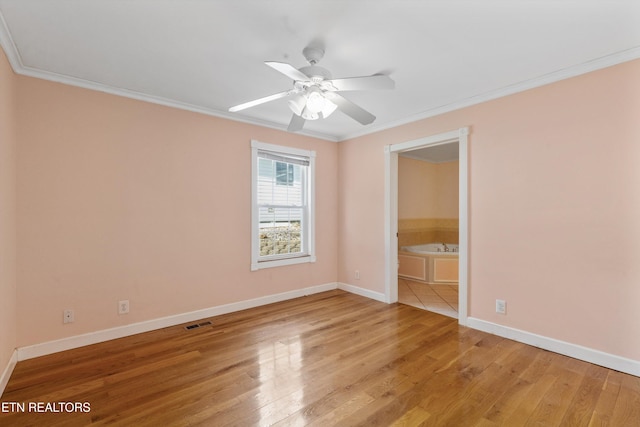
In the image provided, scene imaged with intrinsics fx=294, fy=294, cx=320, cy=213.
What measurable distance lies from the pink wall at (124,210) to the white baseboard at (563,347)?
9.06 feet

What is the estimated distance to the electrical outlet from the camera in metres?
3.03

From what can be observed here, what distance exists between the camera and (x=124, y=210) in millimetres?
3051

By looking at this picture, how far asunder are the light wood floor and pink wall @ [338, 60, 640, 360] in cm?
39

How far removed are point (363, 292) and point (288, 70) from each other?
3552 millimetres

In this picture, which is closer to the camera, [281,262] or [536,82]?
[536,82]

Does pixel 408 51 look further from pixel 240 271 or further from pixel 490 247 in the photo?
pixel 240 271

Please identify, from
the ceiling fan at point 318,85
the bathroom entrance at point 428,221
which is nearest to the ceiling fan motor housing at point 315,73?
the ceiling fan at point 318,85

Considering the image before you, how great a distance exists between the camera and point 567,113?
2.67m

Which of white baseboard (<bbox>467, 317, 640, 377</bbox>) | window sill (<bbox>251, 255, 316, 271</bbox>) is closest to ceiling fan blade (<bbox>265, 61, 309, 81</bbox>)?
window sill (<bbox>251, 255, 316, 271</bbox>)

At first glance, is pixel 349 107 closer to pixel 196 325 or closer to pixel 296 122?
pixel 296 122

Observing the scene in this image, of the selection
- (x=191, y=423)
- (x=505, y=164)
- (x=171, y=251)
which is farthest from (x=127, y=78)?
(x=505, y=164)

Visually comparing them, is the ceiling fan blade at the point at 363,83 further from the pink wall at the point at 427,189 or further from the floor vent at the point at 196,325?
the pink wall at the point at 427,189

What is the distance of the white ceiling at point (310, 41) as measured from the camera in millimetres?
1840

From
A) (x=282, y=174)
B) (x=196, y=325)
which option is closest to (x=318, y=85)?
(x=282, y=174)
